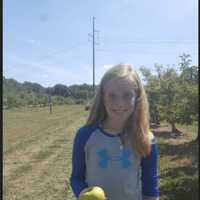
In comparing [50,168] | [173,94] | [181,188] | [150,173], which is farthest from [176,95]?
[150,173]

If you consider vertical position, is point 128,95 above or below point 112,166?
above

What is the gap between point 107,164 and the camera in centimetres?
223

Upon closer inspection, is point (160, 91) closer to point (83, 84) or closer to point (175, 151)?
point (175, 151)

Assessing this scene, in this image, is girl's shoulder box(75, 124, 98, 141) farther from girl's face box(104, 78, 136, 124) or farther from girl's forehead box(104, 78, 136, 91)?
girl's forehead box(104, 78, 136, 91)

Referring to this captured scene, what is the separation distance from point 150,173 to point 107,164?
0.92 ft

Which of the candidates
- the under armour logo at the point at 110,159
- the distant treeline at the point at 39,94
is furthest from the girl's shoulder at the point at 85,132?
the distant treeline at the point at 39,94

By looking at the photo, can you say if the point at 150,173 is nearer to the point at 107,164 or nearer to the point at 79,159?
the point at 107,164

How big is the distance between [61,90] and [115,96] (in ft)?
352

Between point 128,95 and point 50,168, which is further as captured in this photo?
point 50,168

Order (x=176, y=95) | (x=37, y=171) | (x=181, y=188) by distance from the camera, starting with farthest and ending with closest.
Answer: (x=176, y=95), (x=37, y=171), (x=181, y=188)

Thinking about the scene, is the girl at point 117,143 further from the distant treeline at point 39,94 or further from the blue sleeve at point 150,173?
the distant treeline at point 39,94

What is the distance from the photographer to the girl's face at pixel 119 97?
2.24 metres

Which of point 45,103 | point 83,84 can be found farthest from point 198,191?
point 83,84

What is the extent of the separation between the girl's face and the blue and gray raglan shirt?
12 centimetres
